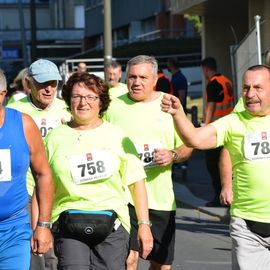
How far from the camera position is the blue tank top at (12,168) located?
17.3 feet

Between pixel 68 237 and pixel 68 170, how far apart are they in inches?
16.8

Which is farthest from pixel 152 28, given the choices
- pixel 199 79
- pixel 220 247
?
pixel 220 247

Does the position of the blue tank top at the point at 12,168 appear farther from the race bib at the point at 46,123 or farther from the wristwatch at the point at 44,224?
the race bib at the point at 46,123

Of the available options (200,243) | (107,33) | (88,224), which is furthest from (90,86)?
(107,33)

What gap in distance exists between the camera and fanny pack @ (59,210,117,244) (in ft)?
18.6

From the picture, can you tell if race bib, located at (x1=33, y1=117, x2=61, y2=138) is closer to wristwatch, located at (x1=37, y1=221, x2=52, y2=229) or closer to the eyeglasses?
the eyeglasses

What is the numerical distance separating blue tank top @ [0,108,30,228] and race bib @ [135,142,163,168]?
1.65m

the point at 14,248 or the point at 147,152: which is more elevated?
the point at 147,152

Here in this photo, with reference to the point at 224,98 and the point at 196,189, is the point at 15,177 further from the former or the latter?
the point at 196,189

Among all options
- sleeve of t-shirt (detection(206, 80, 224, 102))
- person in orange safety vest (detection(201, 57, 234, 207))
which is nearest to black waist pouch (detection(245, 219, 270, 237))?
person in orange safety vest (detection(201, 57, 234, 207))

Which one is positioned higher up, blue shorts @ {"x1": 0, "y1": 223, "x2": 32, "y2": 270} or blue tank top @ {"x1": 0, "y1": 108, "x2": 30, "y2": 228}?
blue tank top @ {"x1": 0, "y1": 108, "x2": 30, "y2": 228}

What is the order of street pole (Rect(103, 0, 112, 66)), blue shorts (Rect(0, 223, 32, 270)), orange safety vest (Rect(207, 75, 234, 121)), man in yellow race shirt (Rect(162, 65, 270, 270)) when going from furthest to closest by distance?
1. street pole (Rect(103, 0, 112, 66))
2. orange safety vest (Rect(207, 75, 234, 121))
3. man in yellow race shirt (Rect(162, 65, 270, 270))
4. blue shorts (Rect(0, 223, 32, 270))

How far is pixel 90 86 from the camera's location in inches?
237

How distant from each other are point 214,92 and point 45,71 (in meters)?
6.27
